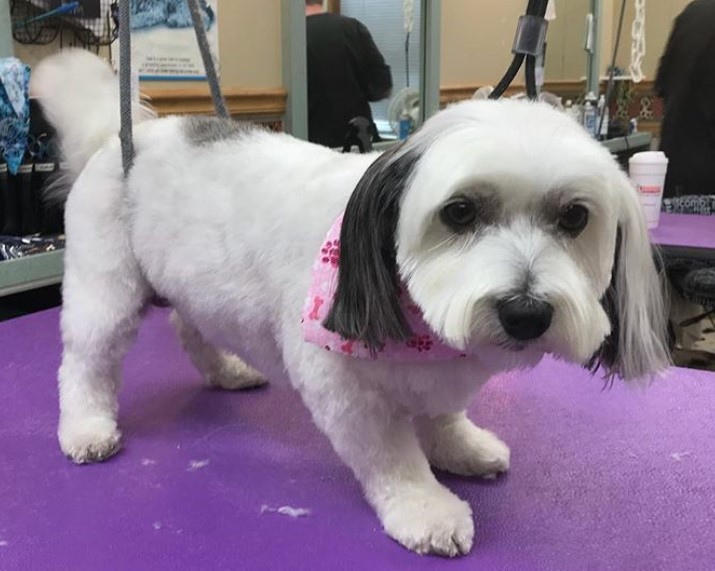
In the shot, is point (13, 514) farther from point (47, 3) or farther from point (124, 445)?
point (47, 3)

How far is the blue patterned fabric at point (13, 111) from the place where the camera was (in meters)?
1.81

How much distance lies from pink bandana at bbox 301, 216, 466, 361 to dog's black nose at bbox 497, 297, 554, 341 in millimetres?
140

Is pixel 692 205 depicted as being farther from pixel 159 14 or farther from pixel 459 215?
pixel 459 215

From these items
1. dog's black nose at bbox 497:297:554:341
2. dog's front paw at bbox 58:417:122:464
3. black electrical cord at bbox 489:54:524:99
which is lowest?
dog's front paw at bbox 58:417:122:464

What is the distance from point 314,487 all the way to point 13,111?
126 cm


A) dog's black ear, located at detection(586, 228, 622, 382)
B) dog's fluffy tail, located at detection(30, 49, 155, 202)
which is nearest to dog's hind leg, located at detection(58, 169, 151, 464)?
dog's fluffy tail, located at detection(30, 49, 155, 202)

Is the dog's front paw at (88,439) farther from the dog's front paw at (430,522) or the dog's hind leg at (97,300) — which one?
the dog's front paw at (430,522)

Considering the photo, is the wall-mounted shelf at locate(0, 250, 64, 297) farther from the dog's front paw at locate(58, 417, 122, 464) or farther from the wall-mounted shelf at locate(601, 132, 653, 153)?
the wall-mounted shelf at locate(601, 132, 653, 153)

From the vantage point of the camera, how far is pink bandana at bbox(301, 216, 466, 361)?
838 millimetres

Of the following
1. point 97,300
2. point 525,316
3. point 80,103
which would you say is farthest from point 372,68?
point 525,316

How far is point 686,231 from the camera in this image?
7.39 ft

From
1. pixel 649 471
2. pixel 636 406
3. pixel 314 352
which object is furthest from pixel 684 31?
pixel 314 352

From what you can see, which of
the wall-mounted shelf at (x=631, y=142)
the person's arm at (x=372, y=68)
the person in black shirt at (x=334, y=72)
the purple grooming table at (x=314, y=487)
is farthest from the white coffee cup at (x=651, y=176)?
the wall-mounted shelf at (x=631, y=142)

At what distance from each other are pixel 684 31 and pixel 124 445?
254 centimetres
